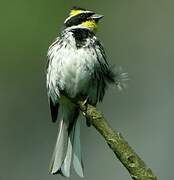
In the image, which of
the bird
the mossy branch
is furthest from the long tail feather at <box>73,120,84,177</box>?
the mossy branch

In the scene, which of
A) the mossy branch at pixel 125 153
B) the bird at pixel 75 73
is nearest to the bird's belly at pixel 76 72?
the bird at pixel 75 73

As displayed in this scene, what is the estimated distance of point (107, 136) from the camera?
5301 millimetres

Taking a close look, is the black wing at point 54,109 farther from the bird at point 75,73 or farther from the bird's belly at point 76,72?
the bird's belly at point 76,72

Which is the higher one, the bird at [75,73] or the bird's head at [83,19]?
the bird's head at [83,19]

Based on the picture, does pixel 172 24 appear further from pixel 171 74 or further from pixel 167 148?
pixel 167 148

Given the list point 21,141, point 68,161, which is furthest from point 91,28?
point 21,141

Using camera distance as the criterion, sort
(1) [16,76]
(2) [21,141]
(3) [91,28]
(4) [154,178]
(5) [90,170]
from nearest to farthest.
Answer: (4) [154,178], (3) [91,28], (5) [90,170], (2) [21,141], (1) [16,76]

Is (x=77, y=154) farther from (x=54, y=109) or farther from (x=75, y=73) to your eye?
(x=54, y=109)

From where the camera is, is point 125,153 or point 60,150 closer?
point 125,153

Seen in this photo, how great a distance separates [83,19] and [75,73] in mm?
440

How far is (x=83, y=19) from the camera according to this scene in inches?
283

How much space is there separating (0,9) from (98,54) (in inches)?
150

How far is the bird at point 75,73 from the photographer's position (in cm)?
681

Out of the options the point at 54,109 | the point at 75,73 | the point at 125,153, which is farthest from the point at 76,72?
the point at 125,153
